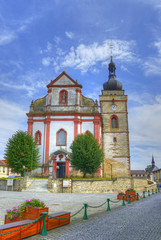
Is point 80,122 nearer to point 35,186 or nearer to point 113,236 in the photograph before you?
point 35,186

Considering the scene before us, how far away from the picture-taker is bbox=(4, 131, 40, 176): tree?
32.4m

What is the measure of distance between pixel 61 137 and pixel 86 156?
7755 millimetres

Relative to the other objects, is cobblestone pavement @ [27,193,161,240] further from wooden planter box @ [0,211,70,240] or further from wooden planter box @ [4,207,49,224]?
wooden planter box @ [4,207,49,224]

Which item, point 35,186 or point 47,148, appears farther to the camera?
point 47,148

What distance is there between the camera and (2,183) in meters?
Result: 30.5

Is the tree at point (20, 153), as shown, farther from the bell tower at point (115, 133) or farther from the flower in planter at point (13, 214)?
the flower in planter at point (13, 214)

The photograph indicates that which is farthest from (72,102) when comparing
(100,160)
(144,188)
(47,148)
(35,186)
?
(144,188)

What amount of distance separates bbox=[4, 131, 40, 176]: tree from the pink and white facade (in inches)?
132

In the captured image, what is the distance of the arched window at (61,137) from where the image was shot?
123 ft

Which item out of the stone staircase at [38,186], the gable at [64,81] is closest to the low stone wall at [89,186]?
the stone staircase at [38,186]

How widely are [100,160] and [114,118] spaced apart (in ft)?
46.1

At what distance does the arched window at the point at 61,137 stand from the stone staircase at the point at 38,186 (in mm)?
8011

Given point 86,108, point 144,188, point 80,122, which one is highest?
point 86,108

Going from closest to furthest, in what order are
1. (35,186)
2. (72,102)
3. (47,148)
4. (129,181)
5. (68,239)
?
(68,239) < (35,186) < (129,181) < (47,148) < (72,102)
